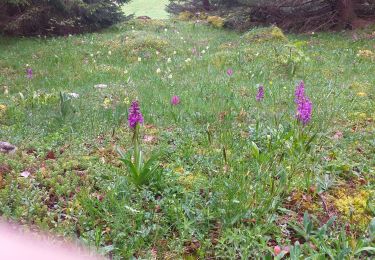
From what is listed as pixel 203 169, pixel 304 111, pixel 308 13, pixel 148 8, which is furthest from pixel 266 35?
pixel 148 8

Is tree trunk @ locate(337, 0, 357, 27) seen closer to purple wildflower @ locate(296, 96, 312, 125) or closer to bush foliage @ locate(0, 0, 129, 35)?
bush foliage @ locate(0, 0, 129, 35)

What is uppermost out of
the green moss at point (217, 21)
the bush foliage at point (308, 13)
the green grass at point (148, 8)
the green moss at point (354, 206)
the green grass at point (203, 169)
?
the bush foliage at point (308, 13)

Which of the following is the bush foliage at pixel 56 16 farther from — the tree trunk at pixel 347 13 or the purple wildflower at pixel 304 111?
the purple wildflower at pixel 304 111

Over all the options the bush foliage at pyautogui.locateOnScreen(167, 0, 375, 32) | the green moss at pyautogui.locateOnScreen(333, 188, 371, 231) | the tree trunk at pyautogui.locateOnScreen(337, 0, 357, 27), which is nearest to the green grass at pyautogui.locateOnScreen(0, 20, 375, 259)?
the green moss at pyautogui.locateOnScreen(333, 188, 371, 231)

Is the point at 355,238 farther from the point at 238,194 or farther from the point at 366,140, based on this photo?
the point at 366,140

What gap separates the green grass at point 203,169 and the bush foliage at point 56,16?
7972mm

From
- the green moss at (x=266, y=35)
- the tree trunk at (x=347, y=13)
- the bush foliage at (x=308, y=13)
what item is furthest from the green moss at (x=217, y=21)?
the tree trunk at (x=347, y=13)

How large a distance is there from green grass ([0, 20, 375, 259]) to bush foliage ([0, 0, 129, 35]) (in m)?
7.97

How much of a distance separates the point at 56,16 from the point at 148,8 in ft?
74.4

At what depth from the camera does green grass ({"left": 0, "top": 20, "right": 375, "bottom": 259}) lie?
3.09m

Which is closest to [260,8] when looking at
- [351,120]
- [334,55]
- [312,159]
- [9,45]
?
[334,55]

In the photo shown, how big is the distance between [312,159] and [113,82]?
5.23 meters

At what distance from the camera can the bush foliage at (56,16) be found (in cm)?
1438

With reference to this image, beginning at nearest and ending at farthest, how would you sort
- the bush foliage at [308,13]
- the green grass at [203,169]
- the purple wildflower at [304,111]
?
the green grass at [203,169], the purple wildflower at [304,111], the bush foliage at [308,13]
